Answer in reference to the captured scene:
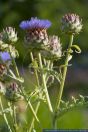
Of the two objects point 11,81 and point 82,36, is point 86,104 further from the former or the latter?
point 82,36

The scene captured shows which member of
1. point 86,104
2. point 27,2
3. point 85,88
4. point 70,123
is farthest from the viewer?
point 27,2

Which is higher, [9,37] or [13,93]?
[9,37]

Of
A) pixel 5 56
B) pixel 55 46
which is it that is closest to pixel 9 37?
pixel 5 56

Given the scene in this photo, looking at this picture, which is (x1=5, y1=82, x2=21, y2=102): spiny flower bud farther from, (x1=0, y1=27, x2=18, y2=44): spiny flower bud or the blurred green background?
the blurred green background

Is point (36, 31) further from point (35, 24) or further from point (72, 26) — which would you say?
point (72, 26)

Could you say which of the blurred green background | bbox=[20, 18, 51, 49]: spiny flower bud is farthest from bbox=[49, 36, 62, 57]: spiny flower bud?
the blurred green background

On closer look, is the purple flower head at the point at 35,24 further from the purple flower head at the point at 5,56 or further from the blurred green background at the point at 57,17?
the blurred green background at the point at 57,17

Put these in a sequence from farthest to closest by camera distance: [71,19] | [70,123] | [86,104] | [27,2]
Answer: [27,2] → [70,123] → [71,19] → [86,104]

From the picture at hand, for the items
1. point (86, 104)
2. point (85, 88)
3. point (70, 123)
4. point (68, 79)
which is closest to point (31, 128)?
point (86, 104)
